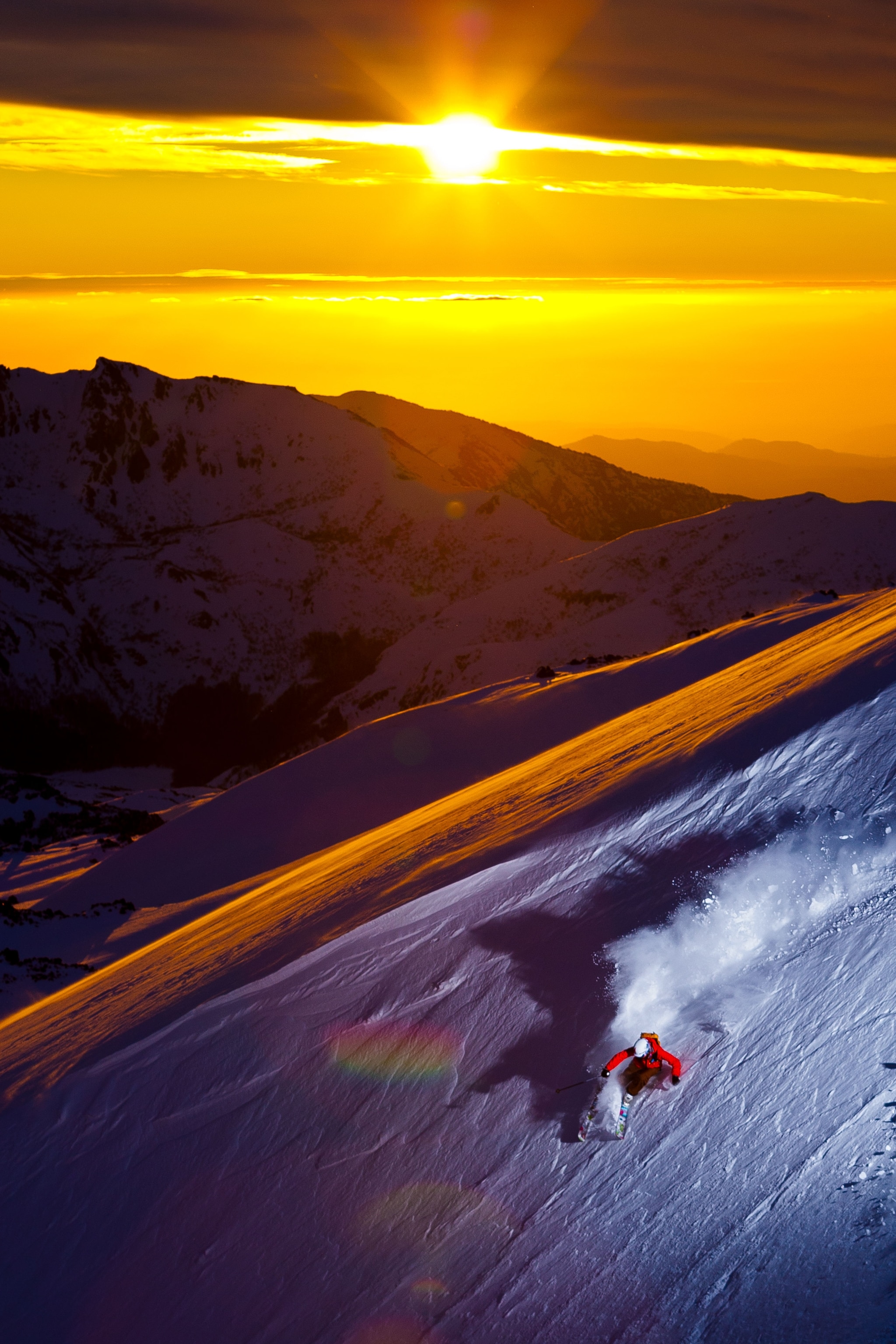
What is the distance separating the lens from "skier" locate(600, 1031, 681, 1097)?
866 cm

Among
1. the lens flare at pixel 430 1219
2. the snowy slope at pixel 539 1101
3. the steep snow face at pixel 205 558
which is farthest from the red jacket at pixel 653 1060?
the steep snow face at pixel 205 558

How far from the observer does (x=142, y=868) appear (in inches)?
1160

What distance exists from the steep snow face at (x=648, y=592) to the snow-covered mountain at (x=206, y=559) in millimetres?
7240

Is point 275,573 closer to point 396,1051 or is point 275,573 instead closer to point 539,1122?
point 396,1051

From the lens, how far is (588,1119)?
8820mm

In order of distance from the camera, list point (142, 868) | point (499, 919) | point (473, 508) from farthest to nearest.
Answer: point (473, 508) → point (142, 868) → point (499, 919)

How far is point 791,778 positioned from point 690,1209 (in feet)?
16.5

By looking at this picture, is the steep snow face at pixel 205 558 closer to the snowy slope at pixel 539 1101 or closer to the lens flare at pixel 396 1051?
the snowy slope at pixel 539 1101

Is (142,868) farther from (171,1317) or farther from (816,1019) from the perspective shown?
(816,1019)

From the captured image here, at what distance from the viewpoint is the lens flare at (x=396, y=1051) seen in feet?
33.4

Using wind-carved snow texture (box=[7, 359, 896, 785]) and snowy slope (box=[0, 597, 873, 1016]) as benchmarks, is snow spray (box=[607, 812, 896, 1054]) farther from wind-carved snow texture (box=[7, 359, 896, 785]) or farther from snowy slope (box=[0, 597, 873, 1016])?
wind-carved snow texture (box=[7, 359, 896, 785])

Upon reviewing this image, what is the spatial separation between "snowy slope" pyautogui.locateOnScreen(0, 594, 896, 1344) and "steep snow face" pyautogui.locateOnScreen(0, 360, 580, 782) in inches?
2766

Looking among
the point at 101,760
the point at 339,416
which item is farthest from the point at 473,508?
the point at 101,760

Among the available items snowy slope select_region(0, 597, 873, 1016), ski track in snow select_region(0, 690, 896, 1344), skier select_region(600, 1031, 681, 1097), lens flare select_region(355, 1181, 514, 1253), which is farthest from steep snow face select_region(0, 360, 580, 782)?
skier select_region(600, 1031, 681, 1097)
